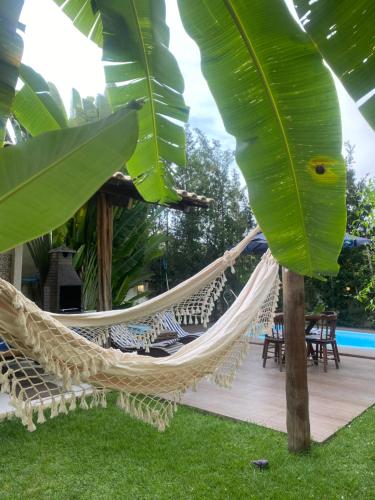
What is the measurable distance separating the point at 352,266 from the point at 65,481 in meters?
7.75

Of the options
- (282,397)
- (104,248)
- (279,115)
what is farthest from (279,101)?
(104,248)

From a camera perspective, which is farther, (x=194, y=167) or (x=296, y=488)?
(x=194, y=167)

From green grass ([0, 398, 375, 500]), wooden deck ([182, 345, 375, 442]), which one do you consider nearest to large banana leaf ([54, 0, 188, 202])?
green grass ([0, 398, 375, 500])

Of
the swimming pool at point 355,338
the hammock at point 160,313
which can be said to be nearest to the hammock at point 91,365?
the hammock at point 160,313

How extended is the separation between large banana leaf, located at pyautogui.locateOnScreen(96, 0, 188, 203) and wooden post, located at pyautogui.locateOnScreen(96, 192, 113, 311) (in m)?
2.61

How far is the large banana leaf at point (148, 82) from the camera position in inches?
36.3

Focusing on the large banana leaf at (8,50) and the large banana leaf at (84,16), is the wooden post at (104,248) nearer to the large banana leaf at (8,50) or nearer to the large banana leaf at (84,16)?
the large banana leaf at (84,16)

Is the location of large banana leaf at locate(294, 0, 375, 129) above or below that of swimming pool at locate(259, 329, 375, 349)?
above

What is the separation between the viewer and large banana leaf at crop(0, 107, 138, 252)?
1.86 feet

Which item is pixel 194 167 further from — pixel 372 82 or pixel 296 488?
pixel 372 82

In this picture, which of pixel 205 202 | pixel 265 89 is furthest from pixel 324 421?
pixel 265 89

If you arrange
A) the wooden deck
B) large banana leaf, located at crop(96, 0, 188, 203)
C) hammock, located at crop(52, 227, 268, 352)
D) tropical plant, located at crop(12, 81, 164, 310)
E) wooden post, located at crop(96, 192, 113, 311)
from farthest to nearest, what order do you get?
tropical plant, located at crop(12, 81, 164, 310) < wooden post, located at crop(96, 192, 113, 311) < the wooden deck < hammock, located at crop(52, 227, 268, 352) < large banana leaf, located at crop(96, 0, 188, 203)

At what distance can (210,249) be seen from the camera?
910 cm

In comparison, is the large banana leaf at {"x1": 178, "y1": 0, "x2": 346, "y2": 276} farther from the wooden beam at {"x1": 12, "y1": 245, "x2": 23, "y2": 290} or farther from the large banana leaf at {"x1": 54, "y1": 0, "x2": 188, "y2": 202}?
the wooden beam at {"x1": 12, "y1": 245, "x2": 23, "y2": 290}
